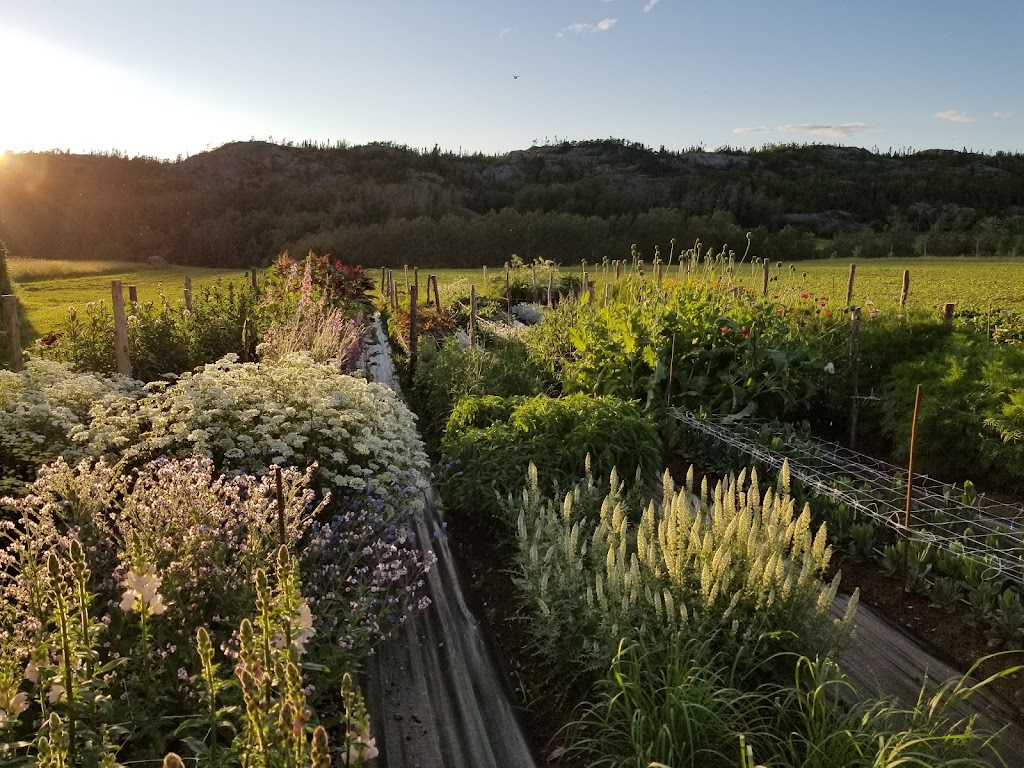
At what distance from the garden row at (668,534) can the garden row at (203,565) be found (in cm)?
72

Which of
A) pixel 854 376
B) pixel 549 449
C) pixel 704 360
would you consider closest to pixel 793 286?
pixel 854 376

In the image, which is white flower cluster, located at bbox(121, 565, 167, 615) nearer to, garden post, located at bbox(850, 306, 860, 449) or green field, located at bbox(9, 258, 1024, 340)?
garden post, located at bbox(850, 306, 860, 449)

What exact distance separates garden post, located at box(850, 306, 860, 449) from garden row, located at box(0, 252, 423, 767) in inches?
174

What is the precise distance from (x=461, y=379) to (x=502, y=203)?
205 ft

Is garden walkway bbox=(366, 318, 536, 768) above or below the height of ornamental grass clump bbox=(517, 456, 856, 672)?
below

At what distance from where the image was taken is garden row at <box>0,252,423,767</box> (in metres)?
1.56

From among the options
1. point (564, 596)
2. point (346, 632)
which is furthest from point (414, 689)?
point (564, 596)

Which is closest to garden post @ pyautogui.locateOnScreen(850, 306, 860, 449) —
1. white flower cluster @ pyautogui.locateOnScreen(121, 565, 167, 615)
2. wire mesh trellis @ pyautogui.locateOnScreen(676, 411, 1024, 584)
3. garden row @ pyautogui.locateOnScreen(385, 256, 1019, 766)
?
garden row @ pyautogui.locateOnScreen(385, 256, 1019, 766)

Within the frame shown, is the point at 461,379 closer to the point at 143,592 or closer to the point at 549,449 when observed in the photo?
the point at 549,449

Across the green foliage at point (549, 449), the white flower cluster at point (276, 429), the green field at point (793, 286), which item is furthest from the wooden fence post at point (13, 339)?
the green foliage at point (549, 449)

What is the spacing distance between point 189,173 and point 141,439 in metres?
79.0

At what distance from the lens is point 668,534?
286 cm

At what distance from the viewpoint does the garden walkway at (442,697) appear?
2.80m

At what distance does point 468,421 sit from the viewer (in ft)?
19.0
